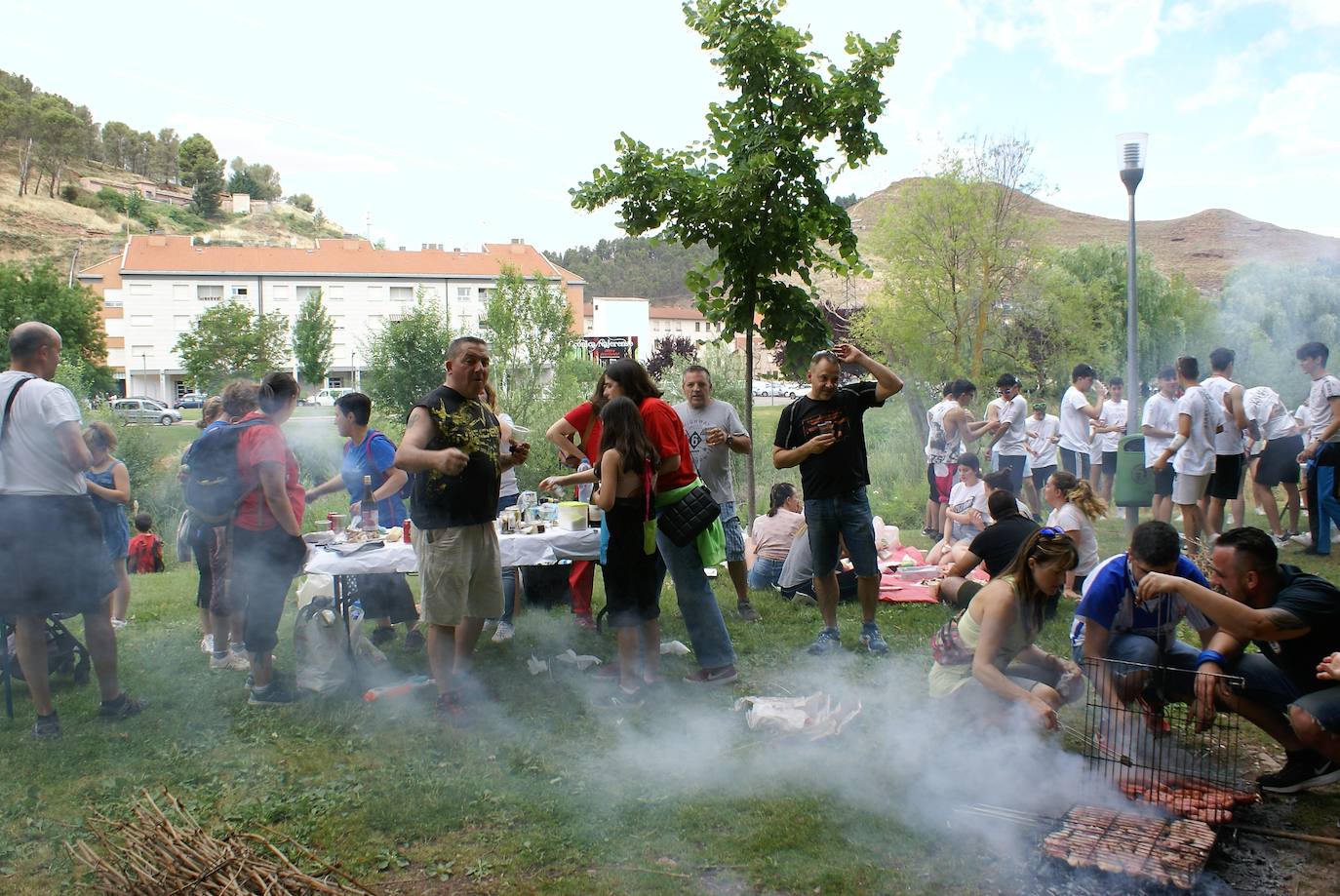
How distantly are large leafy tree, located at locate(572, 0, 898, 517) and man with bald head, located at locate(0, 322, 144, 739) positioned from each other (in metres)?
3.48

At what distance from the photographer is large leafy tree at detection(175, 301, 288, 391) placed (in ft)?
138

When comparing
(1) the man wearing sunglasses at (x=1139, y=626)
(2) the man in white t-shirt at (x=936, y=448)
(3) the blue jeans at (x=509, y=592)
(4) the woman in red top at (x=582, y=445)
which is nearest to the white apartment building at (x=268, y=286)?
(2) the man in white t-shirt at (x=936, y=448)

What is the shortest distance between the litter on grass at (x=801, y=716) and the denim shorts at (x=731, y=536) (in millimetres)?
1780

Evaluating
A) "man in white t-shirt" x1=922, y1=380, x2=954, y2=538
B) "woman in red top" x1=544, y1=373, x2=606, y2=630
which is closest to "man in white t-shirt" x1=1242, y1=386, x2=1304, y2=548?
"man in white t-shirt" x1=922, y1=380, x2=954, y2=538

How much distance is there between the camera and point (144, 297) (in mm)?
56000

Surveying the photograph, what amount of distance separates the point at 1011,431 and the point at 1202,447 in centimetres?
187

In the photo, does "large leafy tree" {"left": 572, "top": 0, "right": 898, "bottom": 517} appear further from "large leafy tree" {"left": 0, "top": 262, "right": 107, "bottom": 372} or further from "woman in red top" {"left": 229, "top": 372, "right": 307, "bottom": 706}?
"large leafy tree" {"left": 0, "top": 262, "right": 107, "bottom": 372}

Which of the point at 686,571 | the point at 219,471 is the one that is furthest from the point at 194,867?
the point at 686,571

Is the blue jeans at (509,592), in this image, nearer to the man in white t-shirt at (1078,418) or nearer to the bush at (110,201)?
the man in white t-shirt at (1078,418)

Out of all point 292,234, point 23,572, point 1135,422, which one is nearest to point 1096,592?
point 23,572

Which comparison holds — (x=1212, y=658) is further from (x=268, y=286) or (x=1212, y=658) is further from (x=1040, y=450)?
(x=268, y=286)

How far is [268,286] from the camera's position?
5734cm

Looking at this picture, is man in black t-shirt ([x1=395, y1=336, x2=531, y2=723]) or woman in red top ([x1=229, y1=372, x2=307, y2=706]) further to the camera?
Result: woman in red top ([x1=229, y1=372, x2=307, y2=706])

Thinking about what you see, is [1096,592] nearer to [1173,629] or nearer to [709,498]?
[1173,629]
